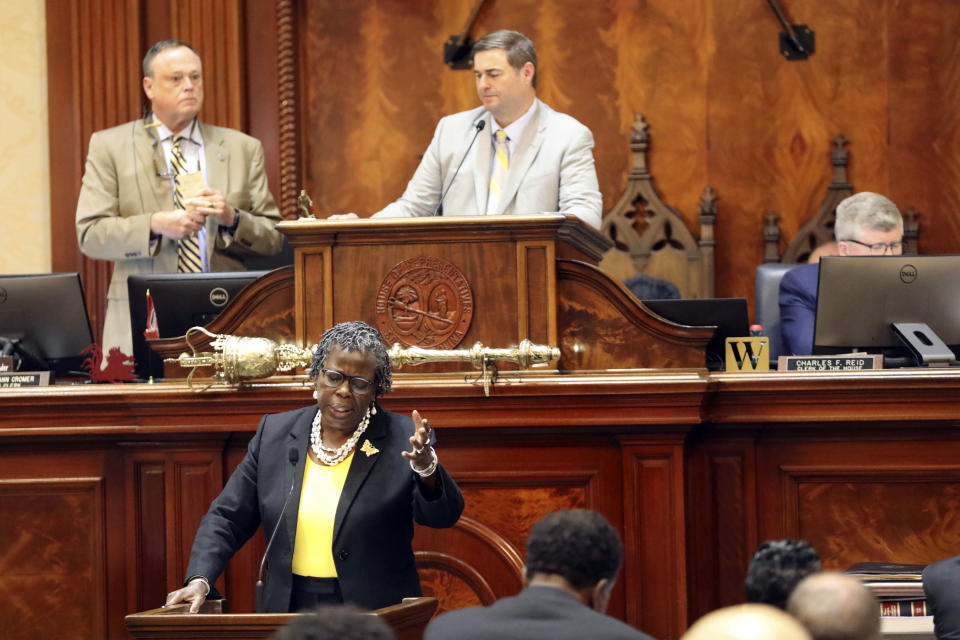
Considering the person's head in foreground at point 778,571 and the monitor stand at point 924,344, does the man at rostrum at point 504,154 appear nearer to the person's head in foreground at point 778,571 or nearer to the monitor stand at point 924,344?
the monitor stand at point 924,344

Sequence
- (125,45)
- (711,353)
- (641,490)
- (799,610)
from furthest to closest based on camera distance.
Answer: (125,45) → (711,353) → (641,490) → (799,610)

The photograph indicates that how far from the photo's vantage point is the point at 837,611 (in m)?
1.71

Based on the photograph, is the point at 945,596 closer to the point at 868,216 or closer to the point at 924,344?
the point at 924,344

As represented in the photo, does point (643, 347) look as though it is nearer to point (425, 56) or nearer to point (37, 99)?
point (425, 56)

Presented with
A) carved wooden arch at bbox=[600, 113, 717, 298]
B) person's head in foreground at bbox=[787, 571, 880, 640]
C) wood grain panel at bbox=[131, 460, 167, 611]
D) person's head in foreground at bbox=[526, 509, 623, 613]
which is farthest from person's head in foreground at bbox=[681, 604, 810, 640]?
carved wooden arch at bbox=[600, 113, 717, 298]

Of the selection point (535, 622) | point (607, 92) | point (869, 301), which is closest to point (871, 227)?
point (869, 301)

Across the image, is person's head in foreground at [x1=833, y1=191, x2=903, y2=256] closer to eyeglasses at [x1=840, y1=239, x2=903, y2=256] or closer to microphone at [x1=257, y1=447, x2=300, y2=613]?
eyeglasses at [x1=840, y1=239, x2=903, y2=256]

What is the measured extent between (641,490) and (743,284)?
10.8 feet

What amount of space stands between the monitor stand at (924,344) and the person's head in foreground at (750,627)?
255cm

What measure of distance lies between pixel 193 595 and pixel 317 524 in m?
0.32

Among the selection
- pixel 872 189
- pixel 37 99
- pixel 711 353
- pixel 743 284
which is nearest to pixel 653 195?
pixel 743 284

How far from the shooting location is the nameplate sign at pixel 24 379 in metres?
4.00

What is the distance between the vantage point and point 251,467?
334 cm

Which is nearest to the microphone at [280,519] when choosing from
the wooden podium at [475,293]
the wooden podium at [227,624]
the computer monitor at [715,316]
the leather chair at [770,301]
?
the wooden podium at [227,624]
